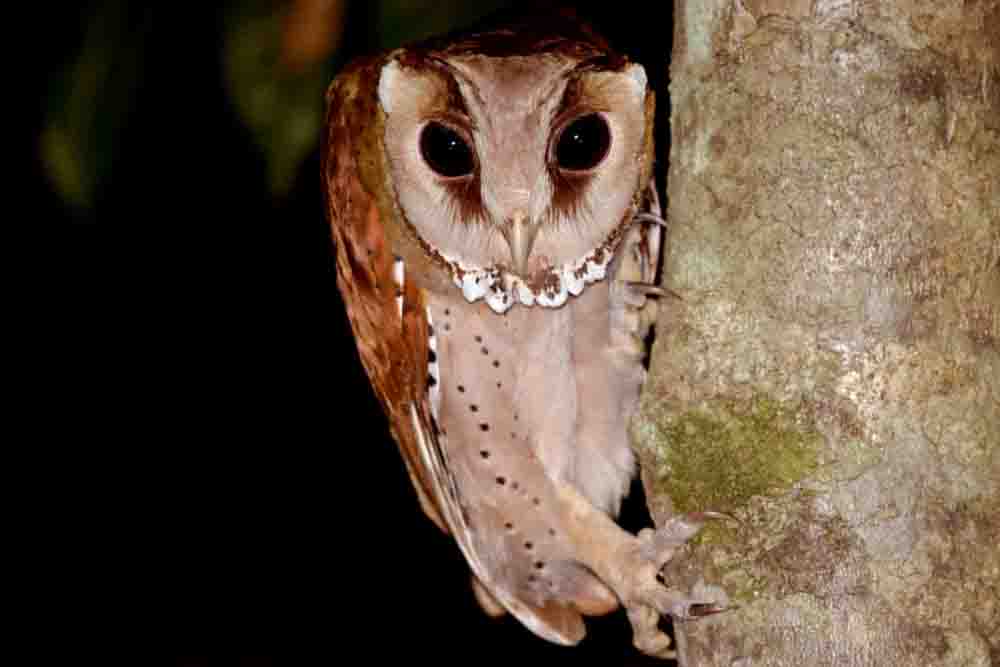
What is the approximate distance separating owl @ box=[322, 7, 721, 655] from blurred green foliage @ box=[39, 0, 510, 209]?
59mm

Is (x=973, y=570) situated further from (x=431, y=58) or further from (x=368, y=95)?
(x=368, y=95)

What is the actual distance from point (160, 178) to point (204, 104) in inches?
23.4

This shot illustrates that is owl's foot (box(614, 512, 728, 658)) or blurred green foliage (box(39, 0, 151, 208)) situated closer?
owl's foot (box(614, 512, 728, 658))

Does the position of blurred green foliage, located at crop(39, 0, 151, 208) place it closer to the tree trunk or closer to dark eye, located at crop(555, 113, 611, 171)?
dark eye, located at crop(555, 113, 611, 171)

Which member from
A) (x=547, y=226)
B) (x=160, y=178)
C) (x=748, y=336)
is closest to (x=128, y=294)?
(x=160, y=178)

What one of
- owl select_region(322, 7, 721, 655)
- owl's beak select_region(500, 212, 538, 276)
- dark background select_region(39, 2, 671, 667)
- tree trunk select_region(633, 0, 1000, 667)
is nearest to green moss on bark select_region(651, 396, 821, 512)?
tree trunk select_region(633, 0, 1000, 667)

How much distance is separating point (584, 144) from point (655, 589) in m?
0.68

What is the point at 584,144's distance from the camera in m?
2.16

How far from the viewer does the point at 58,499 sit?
20.1ft

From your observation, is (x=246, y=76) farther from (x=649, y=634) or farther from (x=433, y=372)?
(x=649, y=634)

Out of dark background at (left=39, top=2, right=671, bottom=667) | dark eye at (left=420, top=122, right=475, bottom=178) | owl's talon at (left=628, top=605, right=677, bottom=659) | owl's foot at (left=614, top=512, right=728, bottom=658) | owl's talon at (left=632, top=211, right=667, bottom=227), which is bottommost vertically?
dark background at (left=39, top=2, right=671, bottom=667)

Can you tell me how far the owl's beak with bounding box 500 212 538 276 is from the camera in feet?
6.94

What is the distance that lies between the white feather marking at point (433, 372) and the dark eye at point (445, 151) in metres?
0.34

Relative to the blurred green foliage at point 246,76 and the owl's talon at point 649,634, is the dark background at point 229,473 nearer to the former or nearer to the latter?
the blurred green foliage at point 246,76
